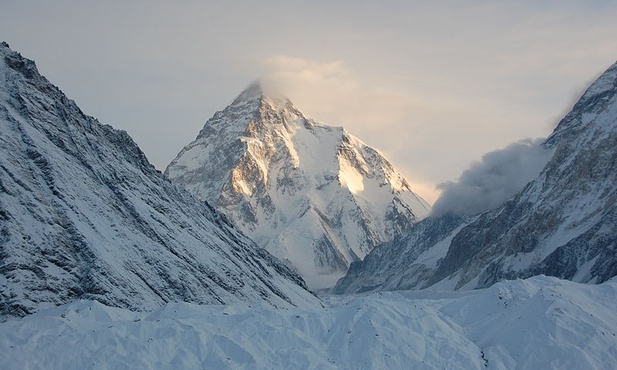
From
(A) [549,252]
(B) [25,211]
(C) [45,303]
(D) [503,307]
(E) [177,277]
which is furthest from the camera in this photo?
(A) [549,252]

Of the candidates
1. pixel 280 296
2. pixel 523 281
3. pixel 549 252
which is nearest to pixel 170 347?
pixel 523 281

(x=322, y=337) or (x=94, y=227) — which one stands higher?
(x=94, y=227)

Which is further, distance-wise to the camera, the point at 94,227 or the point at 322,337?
the point at 94,227

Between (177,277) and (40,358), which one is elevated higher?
(177,277)

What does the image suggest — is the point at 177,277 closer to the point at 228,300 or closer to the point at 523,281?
the point at 228,300
